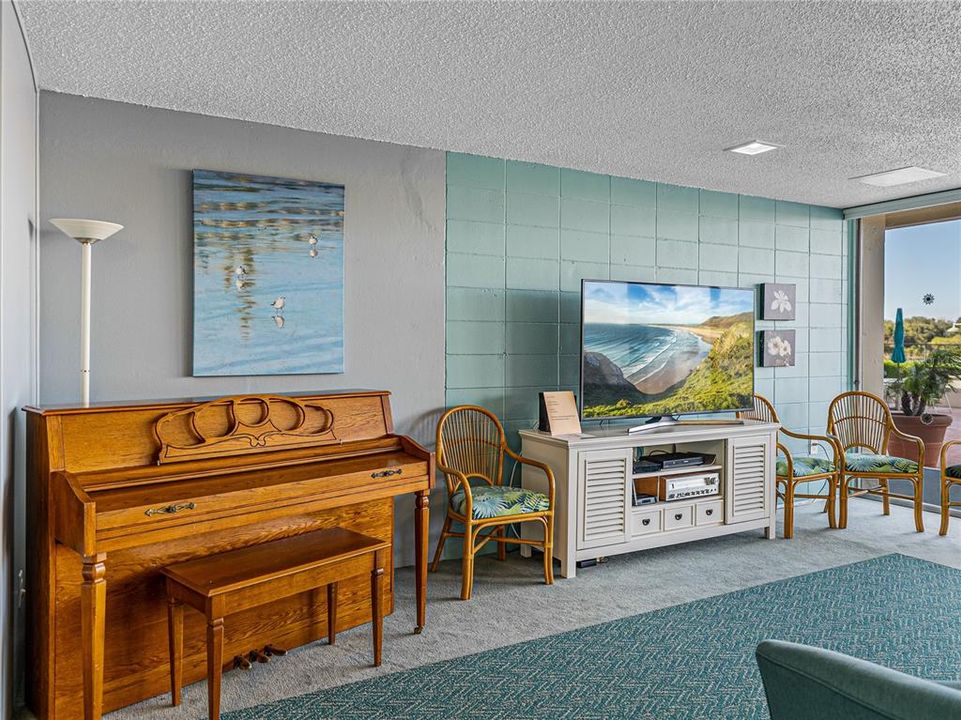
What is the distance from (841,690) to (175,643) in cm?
228

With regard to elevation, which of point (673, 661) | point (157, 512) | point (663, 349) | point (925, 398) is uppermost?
point (663, 349)

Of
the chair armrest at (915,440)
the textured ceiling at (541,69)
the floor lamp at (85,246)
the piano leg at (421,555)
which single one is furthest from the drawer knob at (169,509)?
the chair armrest at (915,440)

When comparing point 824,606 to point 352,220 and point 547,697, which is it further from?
point 352,220

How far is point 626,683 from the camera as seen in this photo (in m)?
2.90

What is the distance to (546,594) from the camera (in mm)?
3891

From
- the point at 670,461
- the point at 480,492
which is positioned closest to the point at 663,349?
the point at 670,461

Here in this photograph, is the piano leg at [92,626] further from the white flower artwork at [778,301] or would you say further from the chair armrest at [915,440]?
the chair armrest at [915,440]

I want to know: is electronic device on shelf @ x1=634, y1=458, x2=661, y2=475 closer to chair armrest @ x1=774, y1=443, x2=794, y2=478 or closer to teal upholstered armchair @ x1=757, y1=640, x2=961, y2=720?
chair armrest @ x1=774, y1=443, x2=794, y2=478

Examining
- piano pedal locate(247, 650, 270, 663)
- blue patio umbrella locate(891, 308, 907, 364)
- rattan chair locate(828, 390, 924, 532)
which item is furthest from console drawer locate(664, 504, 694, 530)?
blue patio umbrella locate(891, 308, 907, 364)

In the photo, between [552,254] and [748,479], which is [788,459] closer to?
[748,479]

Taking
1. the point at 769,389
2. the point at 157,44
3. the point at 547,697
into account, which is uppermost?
the point at 157,44

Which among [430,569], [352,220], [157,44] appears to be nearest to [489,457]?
[430,569]

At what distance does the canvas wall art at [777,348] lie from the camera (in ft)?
19.1

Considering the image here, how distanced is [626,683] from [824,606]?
4.64ft
